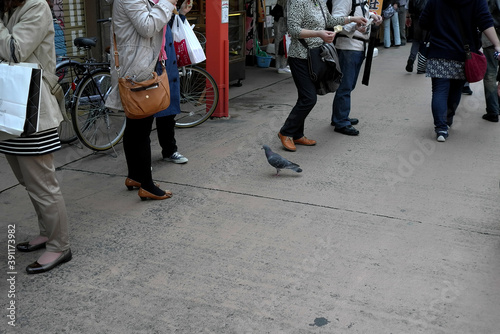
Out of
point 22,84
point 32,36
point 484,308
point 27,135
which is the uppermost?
point 32,36

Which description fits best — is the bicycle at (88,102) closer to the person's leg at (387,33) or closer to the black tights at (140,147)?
the black tights at (140,147)

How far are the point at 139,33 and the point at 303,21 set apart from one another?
2.06 m

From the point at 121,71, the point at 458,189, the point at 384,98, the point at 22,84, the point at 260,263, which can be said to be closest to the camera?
the point at 22,84

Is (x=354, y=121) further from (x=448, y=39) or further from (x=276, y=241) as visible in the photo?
(x=276, y=241)

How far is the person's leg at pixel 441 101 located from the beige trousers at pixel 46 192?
14.7ft

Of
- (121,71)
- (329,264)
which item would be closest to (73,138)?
(121,71)

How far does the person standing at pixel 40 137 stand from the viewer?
133 inches

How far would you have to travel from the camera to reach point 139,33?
4367 mm

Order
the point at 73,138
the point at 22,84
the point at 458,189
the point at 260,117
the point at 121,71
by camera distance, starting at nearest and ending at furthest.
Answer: the point at 22,84 → the point at 121,71 → the point at 458,189 → the point at 73,138 → the point at 260,117

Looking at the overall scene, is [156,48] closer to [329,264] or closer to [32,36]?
[32,36]

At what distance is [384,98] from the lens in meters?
8.95

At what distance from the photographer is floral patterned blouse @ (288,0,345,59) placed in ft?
19.1

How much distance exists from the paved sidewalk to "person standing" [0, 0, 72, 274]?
218 mm

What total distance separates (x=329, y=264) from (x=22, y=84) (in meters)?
2.13
